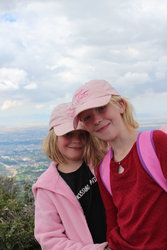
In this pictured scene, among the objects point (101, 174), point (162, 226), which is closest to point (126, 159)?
point (101, 174)

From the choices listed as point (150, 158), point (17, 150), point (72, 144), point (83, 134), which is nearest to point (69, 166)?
point (72, 144)

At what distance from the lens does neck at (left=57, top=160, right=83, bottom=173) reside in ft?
10.2

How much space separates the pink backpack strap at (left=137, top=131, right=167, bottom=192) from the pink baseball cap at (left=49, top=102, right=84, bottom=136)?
0.68 metres

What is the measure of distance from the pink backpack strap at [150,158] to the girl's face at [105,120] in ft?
0.74

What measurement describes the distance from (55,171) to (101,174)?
58 cm

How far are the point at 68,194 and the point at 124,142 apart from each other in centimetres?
76

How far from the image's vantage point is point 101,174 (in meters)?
2.67

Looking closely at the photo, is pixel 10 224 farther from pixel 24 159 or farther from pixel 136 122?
pixel 24 159

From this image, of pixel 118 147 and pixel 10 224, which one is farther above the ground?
pixel 118 147

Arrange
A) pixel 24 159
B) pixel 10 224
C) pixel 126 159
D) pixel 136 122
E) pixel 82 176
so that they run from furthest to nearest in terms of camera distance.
A: pixel 24 159 → pixel 10 224 → pixel 82 176 → pixel 136 122 → pixel 126 159

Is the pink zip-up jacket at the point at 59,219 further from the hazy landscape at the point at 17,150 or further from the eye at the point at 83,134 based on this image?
the hazy landscape at the point at 17,150

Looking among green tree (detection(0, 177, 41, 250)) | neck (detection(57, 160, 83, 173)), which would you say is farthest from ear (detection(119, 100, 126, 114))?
green tree (detection(0, 177, 41, 250))

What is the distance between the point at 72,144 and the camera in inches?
121

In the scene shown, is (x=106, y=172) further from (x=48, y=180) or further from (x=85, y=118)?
(x=48, y=180)
